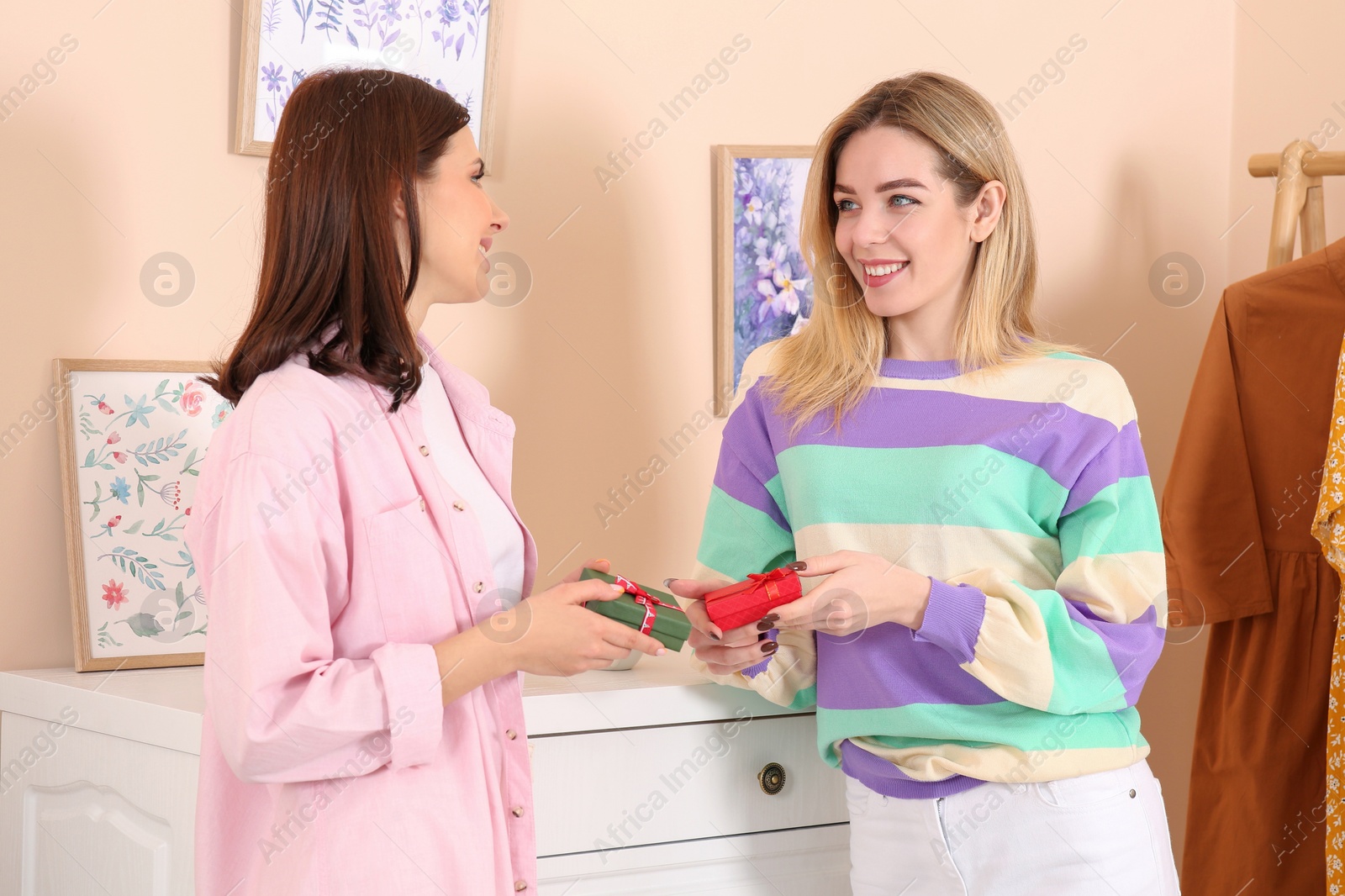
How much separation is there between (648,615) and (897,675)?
35cm

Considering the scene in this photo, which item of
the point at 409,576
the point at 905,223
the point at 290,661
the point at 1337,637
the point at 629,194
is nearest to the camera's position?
the point at 290,661

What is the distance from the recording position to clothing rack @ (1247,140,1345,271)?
1.77 metres

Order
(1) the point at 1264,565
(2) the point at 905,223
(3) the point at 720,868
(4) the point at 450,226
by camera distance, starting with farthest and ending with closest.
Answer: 1. (1) the point at 1264,565
2. (3) the point at 720,868
3. (2) the point at 905,223
4. (4) the point at 450,226

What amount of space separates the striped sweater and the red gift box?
0.50 ft

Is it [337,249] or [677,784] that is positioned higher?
[337,249]

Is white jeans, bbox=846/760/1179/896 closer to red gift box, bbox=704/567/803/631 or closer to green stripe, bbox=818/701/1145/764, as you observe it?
green stripe, bbox=818/701/1145/764

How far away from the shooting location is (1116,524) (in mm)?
1241

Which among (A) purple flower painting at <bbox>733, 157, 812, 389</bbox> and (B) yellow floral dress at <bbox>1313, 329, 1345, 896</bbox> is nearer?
(B) yellow floral dress at <bbox>1313, 329, 1345, 896</bbox>

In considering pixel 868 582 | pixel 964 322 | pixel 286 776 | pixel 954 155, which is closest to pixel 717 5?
pixel 954 155

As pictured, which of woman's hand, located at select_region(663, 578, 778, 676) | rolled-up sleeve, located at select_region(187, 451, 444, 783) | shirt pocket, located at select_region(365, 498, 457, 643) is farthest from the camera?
woman's hand, located at select_region(663, 578, 778, 676)

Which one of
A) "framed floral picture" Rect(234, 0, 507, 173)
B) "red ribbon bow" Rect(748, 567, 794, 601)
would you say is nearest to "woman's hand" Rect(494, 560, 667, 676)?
"red ribbon bow" Rect(748, 567, 794, 601)

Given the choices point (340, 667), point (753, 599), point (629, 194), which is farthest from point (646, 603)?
point (629, 194)

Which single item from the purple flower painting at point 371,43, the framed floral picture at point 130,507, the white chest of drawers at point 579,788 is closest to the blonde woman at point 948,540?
the white chest of drawers at point 579,788

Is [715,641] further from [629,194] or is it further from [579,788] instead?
[629,194]
